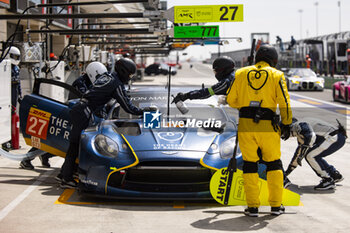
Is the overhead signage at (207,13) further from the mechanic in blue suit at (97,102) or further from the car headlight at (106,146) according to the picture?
the car headlight at (106,146)

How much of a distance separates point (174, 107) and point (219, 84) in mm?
945

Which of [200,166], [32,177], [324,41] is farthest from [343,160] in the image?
[324,41]

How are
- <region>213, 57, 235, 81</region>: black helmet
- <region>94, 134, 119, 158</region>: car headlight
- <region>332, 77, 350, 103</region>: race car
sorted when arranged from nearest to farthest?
<region>94, 134, 119, 158</region>: car headlight < <region>213, 57, 235, 81</region>: black helmet < <region>332, 77, 350, 103</region>: race car

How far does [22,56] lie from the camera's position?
14.8 metres

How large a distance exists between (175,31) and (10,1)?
6935 mm

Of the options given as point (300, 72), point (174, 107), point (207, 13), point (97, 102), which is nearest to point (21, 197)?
point (97, 102)

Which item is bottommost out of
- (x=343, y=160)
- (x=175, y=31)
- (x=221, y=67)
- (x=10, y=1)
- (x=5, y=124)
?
(x=343, y=160)

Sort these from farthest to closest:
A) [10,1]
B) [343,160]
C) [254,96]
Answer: [10,1], [343,160], [254,96]

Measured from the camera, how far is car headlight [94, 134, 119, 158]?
628 centimetres

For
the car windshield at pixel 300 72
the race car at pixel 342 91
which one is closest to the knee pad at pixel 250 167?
the race car at pixel 342 91

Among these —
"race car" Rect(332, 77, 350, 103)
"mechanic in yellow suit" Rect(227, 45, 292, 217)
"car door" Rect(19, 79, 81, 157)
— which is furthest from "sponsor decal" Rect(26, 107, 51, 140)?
"race car" Rect(332, 77, 350, 103)

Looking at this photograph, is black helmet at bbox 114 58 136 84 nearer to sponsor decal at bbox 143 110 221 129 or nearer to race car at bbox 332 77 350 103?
sponsor decal at bbox 143 110 221 129

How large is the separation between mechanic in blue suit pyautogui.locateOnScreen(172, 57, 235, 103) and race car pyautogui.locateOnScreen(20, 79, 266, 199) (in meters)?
0.34

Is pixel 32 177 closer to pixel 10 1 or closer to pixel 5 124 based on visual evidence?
pixel 5 124
